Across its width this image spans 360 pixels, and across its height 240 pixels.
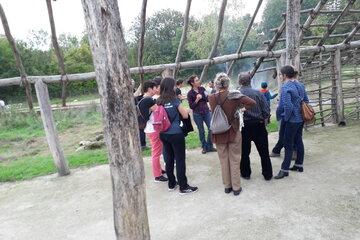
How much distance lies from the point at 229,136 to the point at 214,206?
37.3 inches

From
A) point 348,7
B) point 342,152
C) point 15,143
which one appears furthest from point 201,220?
point 15,143

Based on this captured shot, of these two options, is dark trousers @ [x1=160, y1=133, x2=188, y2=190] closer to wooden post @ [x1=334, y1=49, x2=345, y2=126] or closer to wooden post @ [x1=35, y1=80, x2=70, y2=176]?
wooden post @ [x1=35, y1=80, x2=70, y2=176]

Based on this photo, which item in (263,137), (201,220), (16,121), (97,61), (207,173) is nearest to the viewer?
(97,61)

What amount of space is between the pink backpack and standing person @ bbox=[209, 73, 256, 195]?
0.65 m

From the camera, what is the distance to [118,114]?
9.75 feet

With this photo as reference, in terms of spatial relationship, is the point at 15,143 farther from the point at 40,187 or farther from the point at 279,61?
the point at 279,61

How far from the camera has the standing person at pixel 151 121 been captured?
5.31 meters

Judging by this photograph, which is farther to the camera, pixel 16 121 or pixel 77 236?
pixel 16 121

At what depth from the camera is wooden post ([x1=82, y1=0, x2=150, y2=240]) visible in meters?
2.88

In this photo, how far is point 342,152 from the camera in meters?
6.20

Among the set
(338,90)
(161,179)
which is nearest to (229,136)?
(161,179)

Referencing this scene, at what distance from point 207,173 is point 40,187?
3.04 metres

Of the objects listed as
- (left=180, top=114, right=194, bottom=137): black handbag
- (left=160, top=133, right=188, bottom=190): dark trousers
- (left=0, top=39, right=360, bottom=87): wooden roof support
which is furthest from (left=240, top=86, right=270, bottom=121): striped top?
(left=0, top=39, right=360, bottom=87): wooden roof support

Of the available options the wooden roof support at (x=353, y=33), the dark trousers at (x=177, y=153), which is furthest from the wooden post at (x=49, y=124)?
the wooden roof support at (x=353, y=33)
